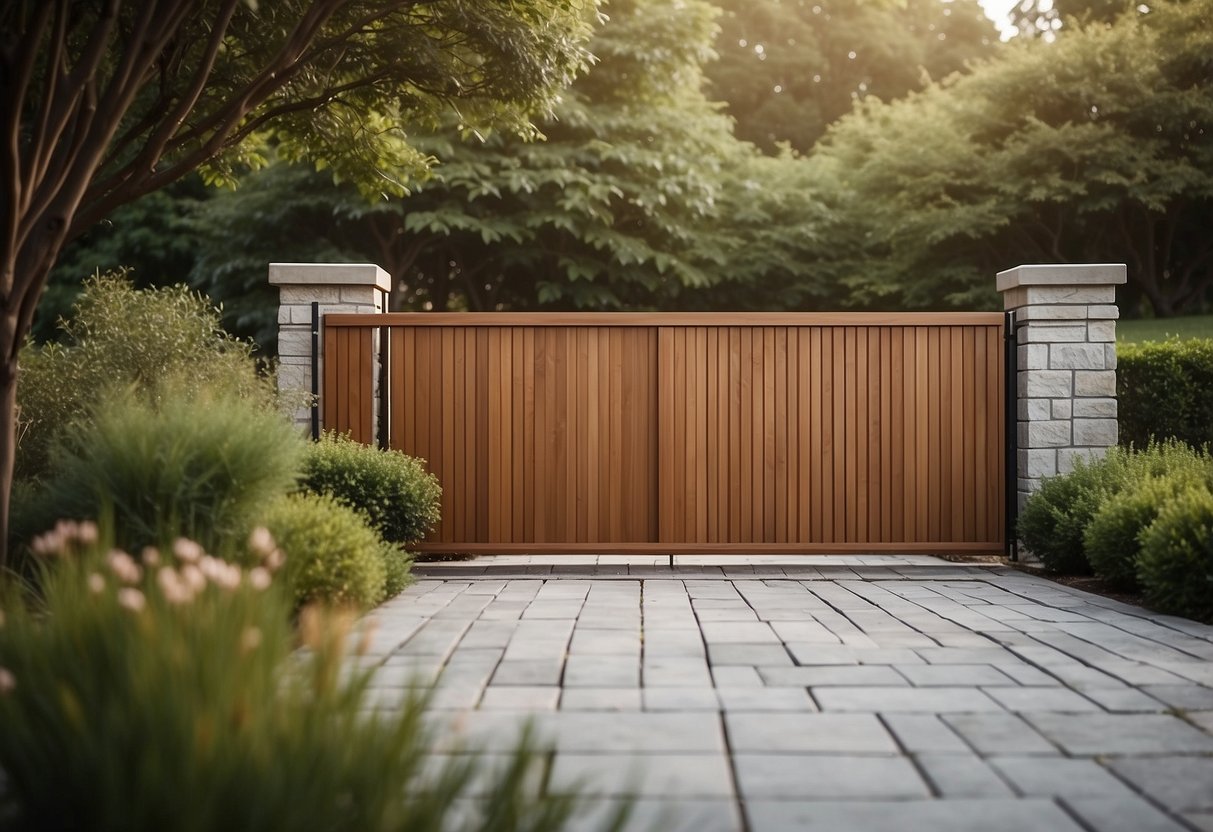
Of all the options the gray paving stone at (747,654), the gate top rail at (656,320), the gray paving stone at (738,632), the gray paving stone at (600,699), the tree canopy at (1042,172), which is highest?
the tree canopy at (1042,172)

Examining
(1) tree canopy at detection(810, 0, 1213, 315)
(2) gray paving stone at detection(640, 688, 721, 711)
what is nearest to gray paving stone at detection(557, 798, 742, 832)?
(2) gray paving stone at detection(640, 688, 721, 711)

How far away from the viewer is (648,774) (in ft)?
9.29

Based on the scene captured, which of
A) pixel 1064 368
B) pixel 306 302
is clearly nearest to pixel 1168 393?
pixel 1064 368

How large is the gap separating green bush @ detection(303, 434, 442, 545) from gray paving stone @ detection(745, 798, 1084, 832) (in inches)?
163

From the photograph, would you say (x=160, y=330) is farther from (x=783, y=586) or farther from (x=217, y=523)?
(x=783, y=586)

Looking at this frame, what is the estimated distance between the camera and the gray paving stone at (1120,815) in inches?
97.1

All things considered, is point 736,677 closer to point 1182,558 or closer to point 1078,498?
point 1182,558

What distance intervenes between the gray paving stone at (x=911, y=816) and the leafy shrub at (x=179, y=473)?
9.48ft

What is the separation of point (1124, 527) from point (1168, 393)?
315 cm

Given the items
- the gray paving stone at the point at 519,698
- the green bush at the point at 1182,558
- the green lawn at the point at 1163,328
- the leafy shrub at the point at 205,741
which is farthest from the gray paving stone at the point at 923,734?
the green lawn at the point at 1163,328

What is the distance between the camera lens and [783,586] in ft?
21.7

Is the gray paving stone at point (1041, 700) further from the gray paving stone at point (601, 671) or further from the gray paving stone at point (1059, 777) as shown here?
the gray paving stone at point (601, 671)

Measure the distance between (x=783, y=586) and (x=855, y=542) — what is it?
1180 millimetres

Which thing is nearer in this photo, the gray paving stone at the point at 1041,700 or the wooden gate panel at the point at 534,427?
the gray paving stone at the point at 1041,700
